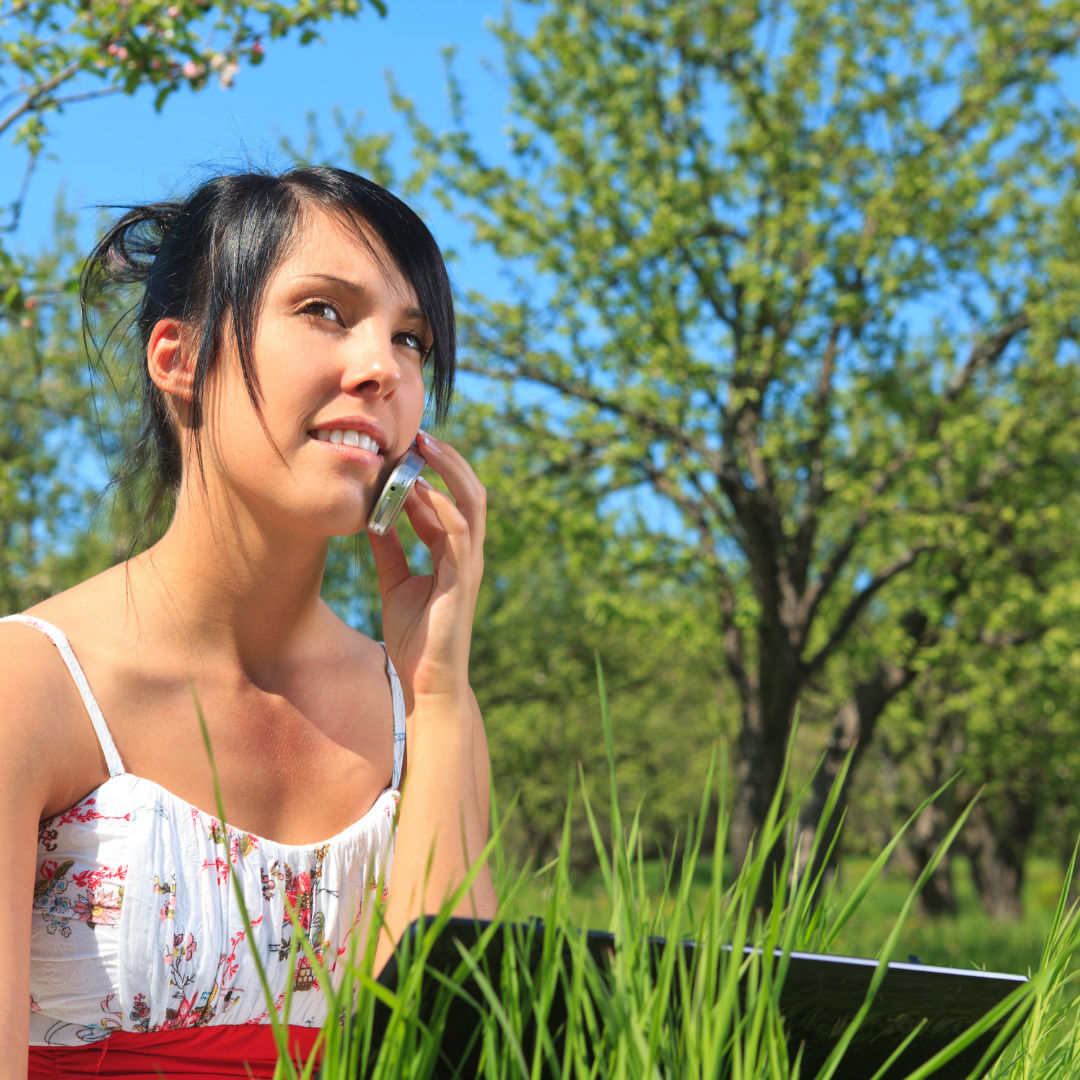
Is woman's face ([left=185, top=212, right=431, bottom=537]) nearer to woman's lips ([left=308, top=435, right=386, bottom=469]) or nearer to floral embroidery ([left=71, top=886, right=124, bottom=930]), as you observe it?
woman's lips ([left=308, top=435, right=386, bottom=469])

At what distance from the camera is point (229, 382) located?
1635 mm

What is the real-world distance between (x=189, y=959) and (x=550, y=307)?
9932 mm

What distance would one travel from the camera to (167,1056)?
4.99 ft

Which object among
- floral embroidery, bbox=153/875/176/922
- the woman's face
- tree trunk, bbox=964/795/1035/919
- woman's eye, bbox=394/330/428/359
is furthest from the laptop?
tree trunk, bbox=964/795/1035/919

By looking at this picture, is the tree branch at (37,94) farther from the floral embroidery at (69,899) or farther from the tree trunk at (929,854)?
the tree trunk at (929,854)

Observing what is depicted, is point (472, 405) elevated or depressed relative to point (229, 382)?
elevated

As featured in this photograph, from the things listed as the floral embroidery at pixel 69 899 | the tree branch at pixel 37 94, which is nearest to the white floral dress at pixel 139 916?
the floral embroidery at pixel 69 899

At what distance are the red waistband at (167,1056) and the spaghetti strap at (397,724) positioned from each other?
1.66ft

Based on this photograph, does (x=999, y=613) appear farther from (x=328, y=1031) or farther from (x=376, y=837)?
(x=328, y=1031)

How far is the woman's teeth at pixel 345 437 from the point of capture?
1.60 m

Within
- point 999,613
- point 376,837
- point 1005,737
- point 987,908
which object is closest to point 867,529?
point 999,613

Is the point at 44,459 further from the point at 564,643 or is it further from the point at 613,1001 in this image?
the point at 613,1001

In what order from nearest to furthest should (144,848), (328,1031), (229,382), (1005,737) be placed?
(328,1031) → (144,848) → (229,382) → (1005,737)

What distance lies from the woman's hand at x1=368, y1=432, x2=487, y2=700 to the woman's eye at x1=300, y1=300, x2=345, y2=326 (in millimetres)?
286
